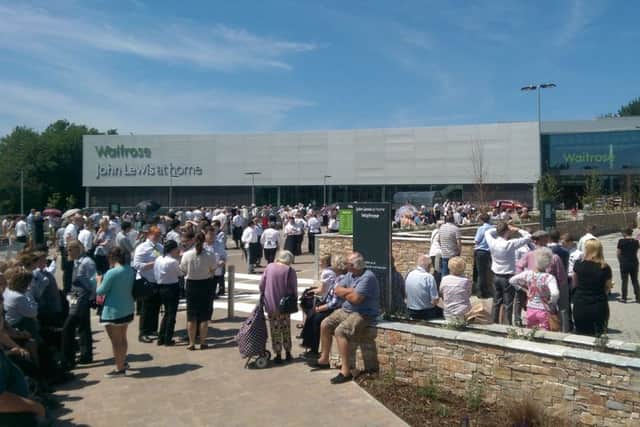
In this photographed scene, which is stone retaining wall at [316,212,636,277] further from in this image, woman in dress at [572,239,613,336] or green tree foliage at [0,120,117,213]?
green tree foliage at [0,120,117,213]

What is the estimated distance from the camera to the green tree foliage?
65.6 m

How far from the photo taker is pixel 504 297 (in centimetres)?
869

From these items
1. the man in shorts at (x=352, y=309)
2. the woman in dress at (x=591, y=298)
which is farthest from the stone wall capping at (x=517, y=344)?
the woman in dress at (x=591, y=298)

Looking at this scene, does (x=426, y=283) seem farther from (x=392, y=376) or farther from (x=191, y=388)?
(x=191, y=388)

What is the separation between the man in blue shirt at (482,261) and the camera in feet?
36.2

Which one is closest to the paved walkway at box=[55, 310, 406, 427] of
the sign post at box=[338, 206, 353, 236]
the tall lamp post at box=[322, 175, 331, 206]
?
the sign post at box=[338, 206, 353, 236]

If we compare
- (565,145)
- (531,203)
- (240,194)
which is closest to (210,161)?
(240,194)

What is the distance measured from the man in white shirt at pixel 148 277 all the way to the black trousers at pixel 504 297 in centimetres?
559

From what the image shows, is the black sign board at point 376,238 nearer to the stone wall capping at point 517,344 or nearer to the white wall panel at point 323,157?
the stone wall capping at point 517,344

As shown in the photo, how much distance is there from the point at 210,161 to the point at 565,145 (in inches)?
1454

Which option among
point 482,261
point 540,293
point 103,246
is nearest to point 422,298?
point 540,293

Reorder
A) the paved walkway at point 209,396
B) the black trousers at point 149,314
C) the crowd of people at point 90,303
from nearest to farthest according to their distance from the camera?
the paved walkway at point 209,396, the crowd of people at point 90,303, the black trousers at point 149,314

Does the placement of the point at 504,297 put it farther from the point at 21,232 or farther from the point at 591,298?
the point at 21,232

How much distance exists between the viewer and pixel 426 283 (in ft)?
23.7
